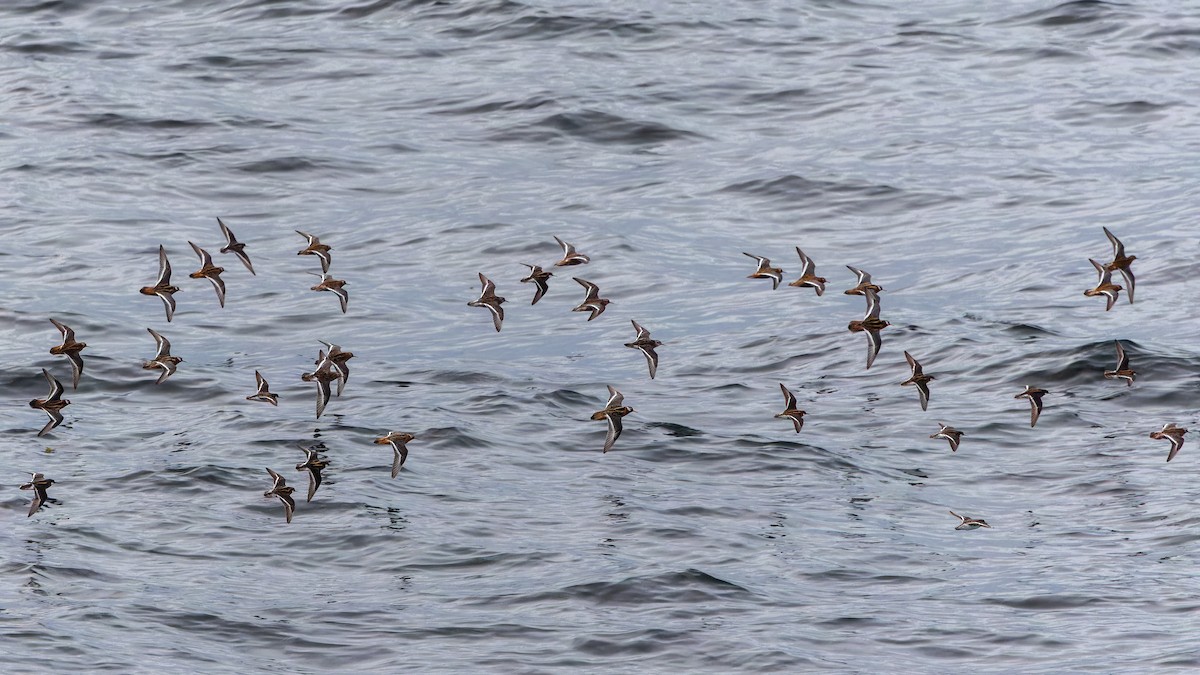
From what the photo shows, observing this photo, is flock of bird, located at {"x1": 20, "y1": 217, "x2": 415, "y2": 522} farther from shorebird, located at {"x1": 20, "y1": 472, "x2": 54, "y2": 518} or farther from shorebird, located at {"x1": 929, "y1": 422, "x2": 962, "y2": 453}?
shorebird, located at {"x1": 929, "y1": 422, "x2": 962, "y2": 453}

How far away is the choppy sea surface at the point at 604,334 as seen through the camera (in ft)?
64.4

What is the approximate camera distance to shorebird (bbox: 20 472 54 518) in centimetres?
2086

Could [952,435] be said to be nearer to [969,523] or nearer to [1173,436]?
[969,523]

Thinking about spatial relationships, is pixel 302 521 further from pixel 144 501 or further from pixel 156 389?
pixel 156 389

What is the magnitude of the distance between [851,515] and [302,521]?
6.49m

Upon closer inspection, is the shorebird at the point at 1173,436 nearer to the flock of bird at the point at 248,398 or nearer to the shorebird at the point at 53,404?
the flock of bird at the point at 248,398

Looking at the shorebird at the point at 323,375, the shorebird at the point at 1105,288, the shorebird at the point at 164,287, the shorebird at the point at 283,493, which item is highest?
the shorebird at the point at 164,287

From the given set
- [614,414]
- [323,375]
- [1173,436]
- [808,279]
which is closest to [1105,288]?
[1173,436]

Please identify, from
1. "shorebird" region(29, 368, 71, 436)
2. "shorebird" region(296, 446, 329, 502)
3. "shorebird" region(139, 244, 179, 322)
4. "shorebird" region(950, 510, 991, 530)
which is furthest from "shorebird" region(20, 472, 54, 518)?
"shorebird" region(950, 510, 991, 530)

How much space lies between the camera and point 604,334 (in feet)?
100

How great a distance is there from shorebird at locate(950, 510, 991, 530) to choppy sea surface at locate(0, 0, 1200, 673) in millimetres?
166

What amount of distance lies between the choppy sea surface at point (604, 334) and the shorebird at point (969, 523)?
166 mm

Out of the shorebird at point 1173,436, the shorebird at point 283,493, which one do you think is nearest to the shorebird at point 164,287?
the shorebird at point 283,493

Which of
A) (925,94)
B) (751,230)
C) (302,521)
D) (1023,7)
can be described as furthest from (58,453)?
(1023,7)
